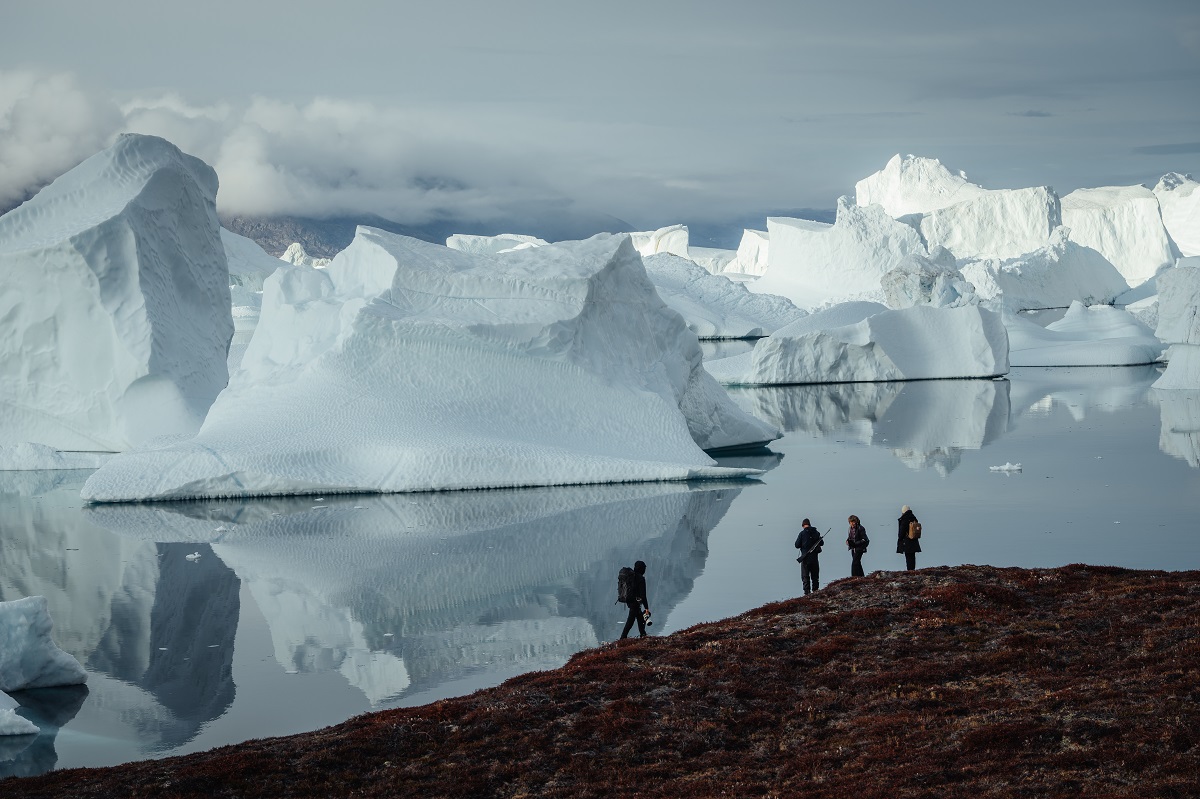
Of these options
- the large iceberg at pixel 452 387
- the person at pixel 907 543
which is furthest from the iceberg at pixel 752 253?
the person at pixel 907 543

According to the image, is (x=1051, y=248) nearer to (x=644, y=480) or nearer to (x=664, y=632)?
(x=644, y=480)

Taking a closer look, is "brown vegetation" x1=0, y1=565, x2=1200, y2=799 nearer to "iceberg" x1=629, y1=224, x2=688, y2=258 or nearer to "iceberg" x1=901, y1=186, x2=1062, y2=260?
"iceberg" x1=901, y1=186, x2=1062, y2=260

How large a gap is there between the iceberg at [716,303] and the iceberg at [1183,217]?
37.4 metres

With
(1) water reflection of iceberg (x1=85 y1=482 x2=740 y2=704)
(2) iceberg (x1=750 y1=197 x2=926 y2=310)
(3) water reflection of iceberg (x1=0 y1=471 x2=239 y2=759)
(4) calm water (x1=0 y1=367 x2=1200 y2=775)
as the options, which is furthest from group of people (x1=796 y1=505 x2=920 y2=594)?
(2) iceberg (x1=750 y1=197 x2=926 y2=310)

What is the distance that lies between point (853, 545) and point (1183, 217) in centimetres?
10003

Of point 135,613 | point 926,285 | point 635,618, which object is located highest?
point 926,285

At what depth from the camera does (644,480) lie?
64.1ft

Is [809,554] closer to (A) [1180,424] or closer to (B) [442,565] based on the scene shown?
(B) [442,565]

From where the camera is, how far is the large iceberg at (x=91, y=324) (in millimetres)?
24844

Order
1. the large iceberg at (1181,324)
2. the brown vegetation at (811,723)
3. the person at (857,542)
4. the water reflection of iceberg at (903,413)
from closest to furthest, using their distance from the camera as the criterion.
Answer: the brown vegetation at (811,723) → the person at (857,542) → the water reflection of iceberg at (903,413) → the large iceberg at (1181,324)

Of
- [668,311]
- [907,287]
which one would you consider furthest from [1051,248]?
[668,311]

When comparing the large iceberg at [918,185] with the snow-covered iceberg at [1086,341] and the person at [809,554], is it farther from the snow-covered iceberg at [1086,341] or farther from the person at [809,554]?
the person at [809,554]

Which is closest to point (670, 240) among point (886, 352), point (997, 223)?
point (997, 223)

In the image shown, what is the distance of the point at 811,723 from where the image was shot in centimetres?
778
